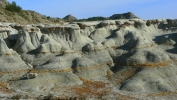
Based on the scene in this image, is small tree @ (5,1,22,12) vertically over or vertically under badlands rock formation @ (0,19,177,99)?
over

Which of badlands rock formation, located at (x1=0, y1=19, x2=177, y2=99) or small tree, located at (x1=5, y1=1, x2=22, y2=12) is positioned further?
small tree, located at (x1=5, y1=1, x2=22, y2=12)

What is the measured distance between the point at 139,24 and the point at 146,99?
25857 millimetres

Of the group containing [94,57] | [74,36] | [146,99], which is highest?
[74,36]

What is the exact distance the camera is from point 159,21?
57.4m

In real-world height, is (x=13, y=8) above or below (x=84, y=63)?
above

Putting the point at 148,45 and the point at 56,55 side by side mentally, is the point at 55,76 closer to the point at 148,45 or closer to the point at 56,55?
the point at 56,55

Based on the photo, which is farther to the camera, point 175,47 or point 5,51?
point 175,47

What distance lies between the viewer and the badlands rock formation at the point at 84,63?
32.6m

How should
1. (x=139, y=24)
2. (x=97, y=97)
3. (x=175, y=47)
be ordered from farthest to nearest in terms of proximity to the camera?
(x=139, y=24), (x=175, y=47), (x=97, y=97)

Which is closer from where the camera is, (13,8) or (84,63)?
(84,63)

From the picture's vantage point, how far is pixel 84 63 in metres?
37.7

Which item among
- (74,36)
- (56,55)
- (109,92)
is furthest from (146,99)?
(74,36)

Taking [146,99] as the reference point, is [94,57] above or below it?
above

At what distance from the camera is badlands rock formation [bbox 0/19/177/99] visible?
107 feet
